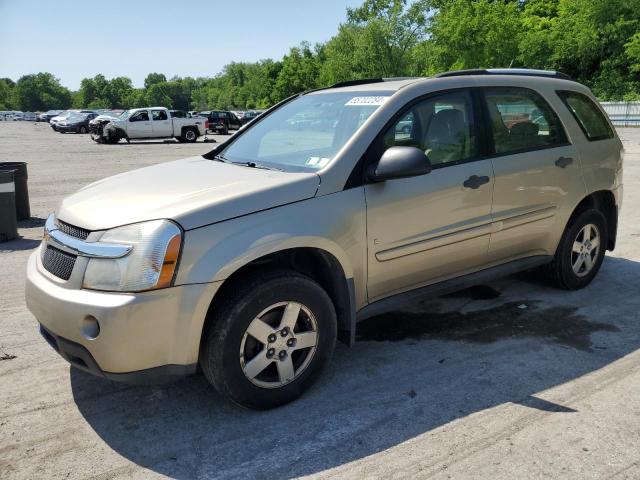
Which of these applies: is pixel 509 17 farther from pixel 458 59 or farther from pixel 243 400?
pixel 243 400

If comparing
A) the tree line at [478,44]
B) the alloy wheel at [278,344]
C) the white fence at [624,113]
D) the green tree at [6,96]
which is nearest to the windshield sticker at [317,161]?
the alloy wheel at [278,344]

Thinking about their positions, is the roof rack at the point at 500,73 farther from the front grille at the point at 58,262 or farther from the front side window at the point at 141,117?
the front side window at the point at 141,117

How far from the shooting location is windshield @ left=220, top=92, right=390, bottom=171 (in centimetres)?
367

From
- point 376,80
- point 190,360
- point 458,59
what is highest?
point 458,59

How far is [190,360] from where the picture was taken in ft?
9.57

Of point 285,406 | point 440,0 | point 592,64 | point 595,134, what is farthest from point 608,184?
point 440,0

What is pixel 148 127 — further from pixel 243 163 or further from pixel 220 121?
pixel 243 163

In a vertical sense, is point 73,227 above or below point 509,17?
below

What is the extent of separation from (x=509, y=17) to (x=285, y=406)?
167ft

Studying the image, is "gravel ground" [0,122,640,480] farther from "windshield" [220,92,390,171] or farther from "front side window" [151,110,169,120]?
"front side window" [151,110,169,120]

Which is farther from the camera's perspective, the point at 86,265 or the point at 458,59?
the point at 458,59

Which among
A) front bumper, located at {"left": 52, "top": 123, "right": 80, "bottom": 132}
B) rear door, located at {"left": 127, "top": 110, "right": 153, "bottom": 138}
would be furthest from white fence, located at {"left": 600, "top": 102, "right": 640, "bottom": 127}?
front bumper, located at {"left": 52, "top": 123, "right": 80, "bottom": 132}

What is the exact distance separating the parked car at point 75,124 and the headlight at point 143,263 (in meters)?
42.8

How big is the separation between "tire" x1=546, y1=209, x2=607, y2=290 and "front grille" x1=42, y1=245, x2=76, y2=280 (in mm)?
3798
